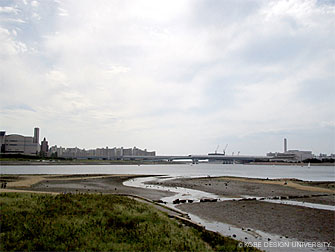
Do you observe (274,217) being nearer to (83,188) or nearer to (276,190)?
(276,190)

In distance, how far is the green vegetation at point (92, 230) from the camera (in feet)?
41.7

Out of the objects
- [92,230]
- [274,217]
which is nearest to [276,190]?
[274,217]

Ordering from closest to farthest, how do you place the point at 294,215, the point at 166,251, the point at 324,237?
1. the point at 166,251
2. the point at 324,237
3. the point at 294,215

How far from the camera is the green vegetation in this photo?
12.7 m

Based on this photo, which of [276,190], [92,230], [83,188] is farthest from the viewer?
[276,190]

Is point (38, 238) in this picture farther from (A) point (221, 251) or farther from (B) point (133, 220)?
(A) point (221, 251)

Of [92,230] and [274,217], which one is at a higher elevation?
[92,230]

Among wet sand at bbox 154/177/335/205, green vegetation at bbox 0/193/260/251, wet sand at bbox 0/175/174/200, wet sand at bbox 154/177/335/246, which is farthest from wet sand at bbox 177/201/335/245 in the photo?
wet sand at bbox 0/175/174/200

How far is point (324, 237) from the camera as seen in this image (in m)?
19.1

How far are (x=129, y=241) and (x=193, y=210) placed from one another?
586 inches

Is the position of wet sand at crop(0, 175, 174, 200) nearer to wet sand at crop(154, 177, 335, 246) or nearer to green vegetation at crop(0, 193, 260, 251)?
wet sand at crop(154, 177, 335, 246)

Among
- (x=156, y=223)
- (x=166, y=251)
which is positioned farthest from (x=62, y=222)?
(x=166, y=251)

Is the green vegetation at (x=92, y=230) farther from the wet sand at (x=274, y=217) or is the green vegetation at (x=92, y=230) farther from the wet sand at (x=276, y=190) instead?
the wet sand at (x=276, y=190)

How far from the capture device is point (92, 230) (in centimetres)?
1477
